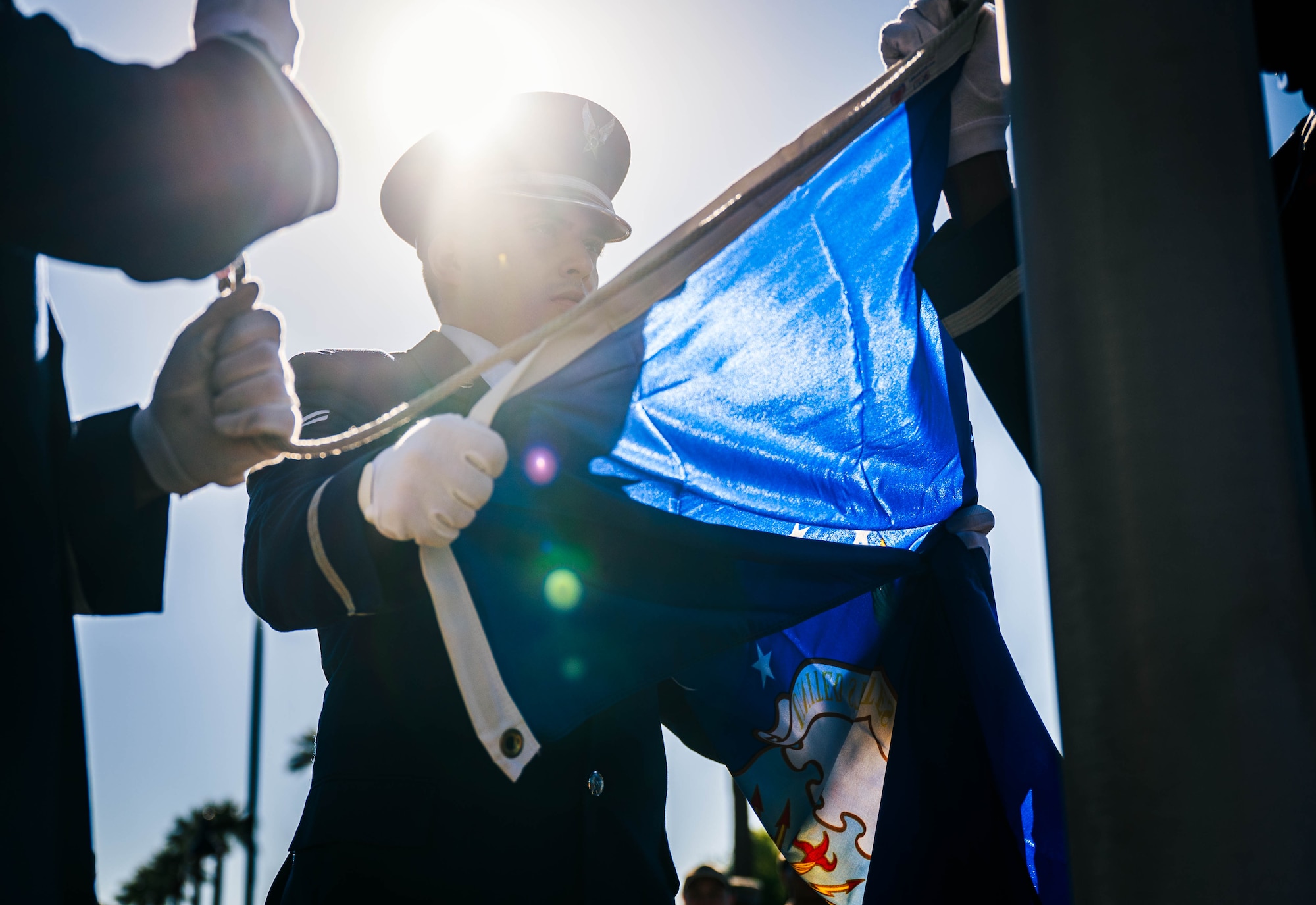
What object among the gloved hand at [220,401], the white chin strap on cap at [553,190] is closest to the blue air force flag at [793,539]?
the gloved hand at [220,401]

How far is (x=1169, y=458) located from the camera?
1.03m

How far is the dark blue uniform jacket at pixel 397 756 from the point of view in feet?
6.32

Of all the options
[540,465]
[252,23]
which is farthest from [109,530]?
[540,465]

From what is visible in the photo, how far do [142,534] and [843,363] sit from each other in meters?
1.36

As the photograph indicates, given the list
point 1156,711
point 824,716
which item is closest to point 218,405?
point 1156,711

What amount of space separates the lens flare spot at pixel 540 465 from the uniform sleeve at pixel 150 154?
0.77m

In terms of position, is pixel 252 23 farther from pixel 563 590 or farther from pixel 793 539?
pixel 793 539

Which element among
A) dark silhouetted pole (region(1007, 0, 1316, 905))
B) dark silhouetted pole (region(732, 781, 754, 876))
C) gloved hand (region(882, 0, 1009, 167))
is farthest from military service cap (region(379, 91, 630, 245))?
dark silhouetted pole (region(732, 781, 754, 876))

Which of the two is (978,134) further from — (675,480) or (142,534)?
(142,534)

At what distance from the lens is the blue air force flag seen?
199cm

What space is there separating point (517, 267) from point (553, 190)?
0.26 metres

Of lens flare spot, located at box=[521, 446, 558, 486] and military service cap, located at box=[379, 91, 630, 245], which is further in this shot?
military service cap, located at box=[379, 91, 630, 245]

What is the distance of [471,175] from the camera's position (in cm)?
305

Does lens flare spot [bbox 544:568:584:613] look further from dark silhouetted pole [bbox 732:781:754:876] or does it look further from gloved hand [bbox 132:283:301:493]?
dark silhouetted pole [bbox 732:781:754:876]
